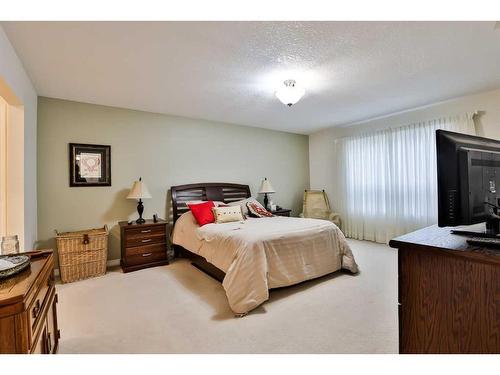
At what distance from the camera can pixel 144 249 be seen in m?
3.52

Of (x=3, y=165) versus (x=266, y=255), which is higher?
(x=3, y=165)

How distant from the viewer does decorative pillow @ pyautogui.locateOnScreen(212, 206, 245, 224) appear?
12.0 feet

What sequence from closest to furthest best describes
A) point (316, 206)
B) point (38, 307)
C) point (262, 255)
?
point (38, 307)
point (262, 255)
point (316, 206)

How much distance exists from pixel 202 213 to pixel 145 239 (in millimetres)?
869

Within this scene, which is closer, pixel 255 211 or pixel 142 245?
pixel 142 245

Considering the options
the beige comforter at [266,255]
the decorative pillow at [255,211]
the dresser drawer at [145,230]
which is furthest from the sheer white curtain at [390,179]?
the dresser drawer at [145,230]

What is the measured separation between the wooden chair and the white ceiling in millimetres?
2271

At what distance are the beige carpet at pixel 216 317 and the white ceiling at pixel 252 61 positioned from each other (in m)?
2.34

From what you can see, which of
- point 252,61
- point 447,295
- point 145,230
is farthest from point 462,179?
point 145,230

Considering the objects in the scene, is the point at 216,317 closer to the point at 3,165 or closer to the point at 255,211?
the point at 255,211

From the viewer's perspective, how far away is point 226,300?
98.9 inches

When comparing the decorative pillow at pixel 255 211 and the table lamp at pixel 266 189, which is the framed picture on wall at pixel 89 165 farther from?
the table lamp at pixel 266 189

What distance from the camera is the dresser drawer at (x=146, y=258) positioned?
3.42 m

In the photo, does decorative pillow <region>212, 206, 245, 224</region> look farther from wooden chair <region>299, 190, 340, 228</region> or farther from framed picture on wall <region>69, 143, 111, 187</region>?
wooden chair <region>299, 190, 340, 228</region>
